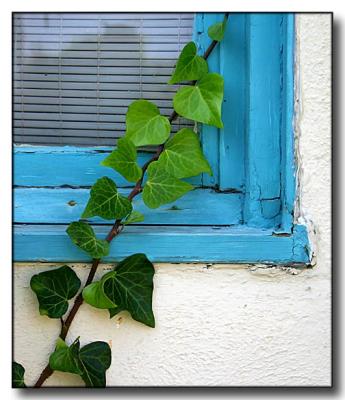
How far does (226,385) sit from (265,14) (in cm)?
51

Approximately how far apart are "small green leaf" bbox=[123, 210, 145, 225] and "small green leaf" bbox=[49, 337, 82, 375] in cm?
18

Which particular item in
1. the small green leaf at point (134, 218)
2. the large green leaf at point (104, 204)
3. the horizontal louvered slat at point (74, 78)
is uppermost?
the horizontal louvered slat at point (74, 78)

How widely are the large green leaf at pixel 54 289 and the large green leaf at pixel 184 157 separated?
0.64 feet

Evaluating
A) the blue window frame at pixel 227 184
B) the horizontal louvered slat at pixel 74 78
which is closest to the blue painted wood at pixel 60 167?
the blue window frame at pixel 227 184

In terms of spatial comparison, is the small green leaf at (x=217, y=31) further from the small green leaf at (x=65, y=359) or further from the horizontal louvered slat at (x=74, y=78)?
the small green leaf at (x=65, y=359)

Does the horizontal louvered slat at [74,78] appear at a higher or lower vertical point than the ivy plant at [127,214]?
higher

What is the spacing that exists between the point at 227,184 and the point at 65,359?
13.0 inches

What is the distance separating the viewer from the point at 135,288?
749 mm

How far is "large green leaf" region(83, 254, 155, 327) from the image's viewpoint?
2.45ft

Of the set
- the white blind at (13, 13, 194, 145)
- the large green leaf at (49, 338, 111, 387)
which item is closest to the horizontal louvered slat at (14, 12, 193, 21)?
the white blind at (13, 13, 194, 145)

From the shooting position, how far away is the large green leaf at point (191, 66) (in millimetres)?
783

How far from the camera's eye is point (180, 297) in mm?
766

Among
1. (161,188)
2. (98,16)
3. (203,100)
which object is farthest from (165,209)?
(98,16)

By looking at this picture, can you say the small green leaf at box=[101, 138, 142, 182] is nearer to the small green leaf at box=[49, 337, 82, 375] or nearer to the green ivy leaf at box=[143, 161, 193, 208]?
the green ivy leaf at box=[143, 161, 193, 208]
